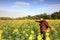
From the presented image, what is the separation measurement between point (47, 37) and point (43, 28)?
701 millimetres

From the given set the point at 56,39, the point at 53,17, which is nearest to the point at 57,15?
the point at 53,17

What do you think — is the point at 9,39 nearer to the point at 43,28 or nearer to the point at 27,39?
the point at 27,39

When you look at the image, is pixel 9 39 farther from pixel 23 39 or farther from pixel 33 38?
pixel 33 38

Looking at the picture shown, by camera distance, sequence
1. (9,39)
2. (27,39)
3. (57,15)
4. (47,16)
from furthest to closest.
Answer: (57,15) → (47,16) → (27,39) → (9,39)

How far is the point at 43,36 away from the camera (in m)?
12.4

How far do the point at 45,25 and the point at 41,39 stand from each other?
2.57 ft

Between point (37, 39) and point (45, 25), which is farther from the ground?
point (45, 25)

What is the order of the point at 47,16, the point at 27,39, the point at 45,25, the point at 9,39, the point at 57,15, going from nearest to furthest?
the point at 9,39
the point at 27,39
the point at 45,25
the point at 47,16
the point at 57,15

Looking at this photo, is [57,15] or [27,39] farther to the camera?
[57,15]

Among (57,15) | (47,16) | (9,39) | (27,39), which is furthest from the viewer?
(57,15)

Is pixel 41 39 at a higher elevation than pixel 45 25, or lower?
lower

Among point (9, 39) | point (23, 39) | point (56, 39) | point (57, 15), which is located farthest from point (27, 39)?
point (57, 15)

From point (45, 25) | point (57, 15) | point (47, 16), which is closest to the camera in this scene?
point (45, 25)

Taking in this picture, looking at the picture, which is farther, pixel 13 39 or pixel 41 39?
pixel 41 39
